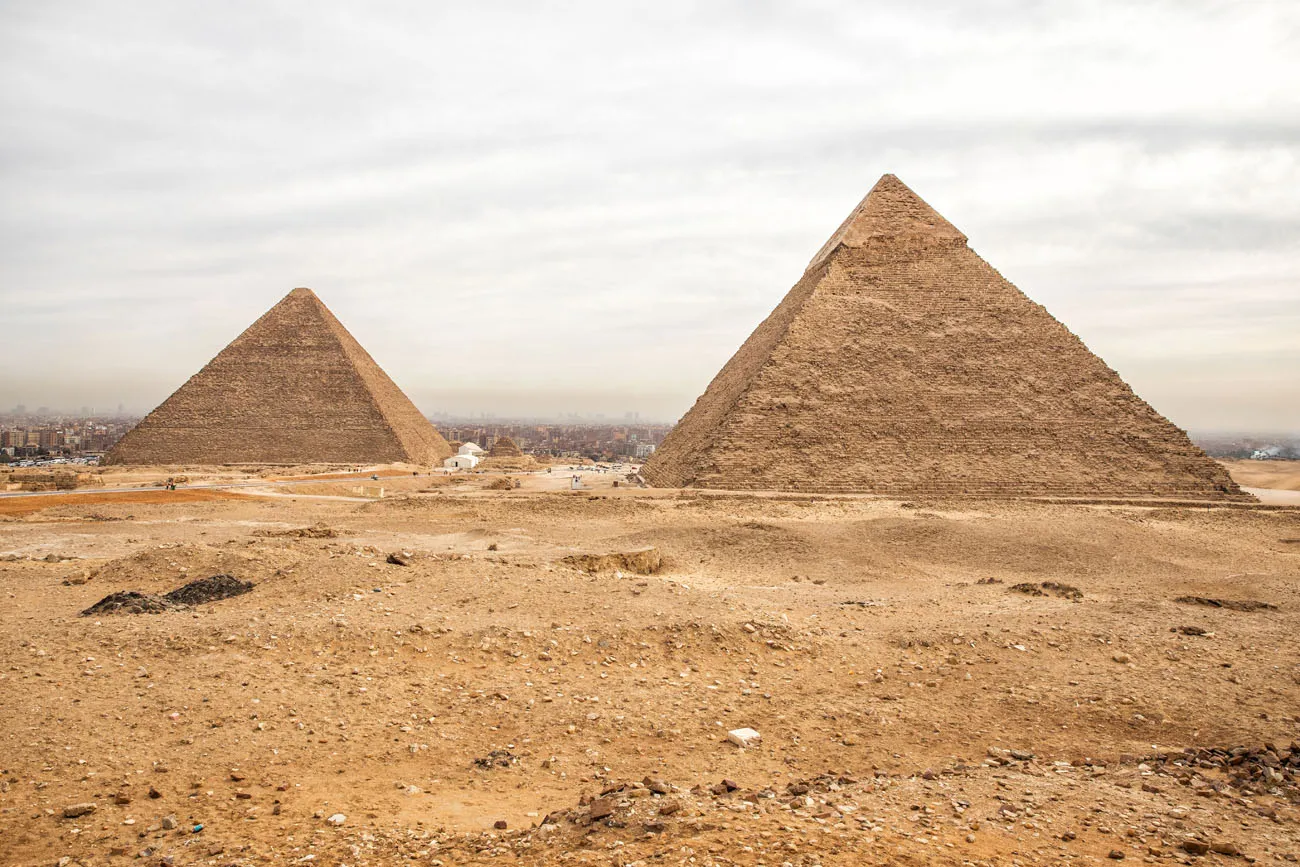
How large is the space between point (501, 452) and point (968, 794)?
5202 centimetres

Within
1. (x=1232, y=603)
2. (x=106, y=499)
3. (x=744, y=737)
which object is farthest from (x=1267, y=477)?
(x=106, y=499)

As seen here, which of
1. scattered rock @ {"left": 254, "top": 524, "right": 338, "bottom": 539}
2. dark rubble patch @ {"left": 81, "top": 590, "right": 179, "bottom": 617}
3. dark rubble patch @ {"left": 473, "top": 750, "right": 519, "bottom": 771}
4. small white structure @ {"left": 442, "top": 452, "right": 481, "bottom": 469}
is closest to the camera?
dark rubble patch @ {"left": 473, "top": 750, "right": 519, "bottom": 771}

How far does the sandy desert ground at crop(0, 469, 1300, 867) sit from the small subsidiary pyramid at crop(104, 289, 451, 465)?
36335 mm

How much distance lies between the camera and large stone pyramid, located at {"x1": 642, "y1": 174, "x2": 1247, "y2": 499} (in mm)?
25734

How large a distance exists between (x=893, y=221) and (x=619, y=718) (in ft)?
118

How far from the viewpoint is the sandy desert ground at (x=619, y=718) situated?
320 centimetres

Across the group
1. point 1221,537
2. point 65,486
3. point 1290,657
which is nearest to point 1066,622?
point 1290,657

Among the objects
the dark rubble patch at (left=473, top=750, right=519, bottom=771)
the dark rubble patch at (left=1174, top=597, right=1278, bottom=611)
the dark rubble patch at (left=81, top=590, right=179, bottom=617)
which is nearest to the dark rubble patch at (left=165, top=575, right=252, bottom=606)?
the dark rubble patch at (left=81, top=590, right=179, bottom=617)

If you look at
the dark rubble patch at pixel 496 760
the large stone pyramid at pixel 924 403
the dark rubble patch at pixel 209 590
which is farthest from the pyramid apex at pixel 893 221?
the dark rubble patch at pixel 496 760

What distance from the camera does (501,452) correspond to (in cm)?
5422

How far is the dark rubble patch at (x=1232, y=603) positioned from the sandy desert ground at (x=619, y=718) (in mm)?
115

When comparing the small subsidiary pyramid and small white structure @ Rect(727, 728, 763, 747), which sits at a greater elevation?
the small subsidiary pyramid

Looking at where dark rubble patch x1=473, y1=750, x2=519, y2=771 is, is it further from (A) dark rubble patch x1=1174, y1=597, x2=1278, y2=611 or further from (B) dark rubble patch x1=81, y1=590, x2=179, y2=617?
(A) dark rubble patch x1=1174, y1=597, x2=1278, y2=611

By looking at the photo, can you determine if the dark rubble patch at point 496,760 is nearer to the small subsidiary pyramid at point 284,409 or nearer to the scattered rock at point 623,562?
the scattered rock at point 623,562
